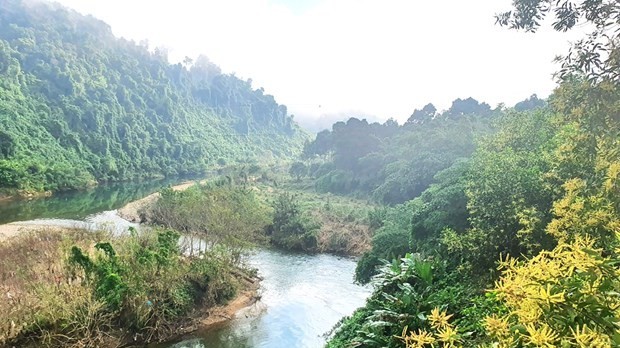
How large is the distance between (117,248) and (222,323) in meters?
4.78

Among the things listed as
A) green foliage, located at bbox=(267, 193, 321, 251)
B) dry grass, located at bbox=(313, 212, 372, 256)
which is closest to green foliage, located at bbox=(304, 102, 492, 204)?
dry grass, located at bbox=(313, 212, 372, 256)

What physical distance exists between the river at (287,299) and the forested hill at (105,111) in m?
19.2

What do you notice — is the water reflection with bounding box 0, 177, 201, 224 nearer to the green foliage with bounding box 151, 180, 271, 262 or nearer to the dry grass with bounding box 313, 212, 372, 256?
the green foliage with bounding box 151, 180, 271, 262

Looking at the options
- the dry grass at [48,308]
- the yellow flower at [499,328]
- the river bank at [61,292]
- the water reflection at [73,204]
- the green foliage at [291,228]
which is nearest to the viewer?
the yellow flower at [499,328]

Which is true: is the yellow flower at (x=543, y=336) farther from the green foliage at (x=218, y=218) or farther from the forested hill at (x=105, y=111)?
the forested hill at (x=105, y=111)

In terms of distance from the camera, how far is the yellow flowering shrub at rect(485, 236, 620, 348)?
7.09 feet

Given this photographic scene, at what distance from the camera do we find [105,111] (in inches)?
2751

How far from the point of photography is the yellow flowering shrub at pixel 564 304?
2160mm

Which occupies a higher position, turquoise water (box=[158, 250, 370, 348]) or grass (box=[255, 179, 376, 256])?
grass (box=[255, 179, 376, 256])

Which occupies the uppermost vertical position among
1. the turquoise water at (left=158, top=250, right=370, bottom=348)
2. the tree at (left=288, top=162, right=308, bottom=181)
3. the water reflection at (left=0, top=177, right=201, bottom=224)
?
the tree at (left=288, top=162, right=308, bottom=181)

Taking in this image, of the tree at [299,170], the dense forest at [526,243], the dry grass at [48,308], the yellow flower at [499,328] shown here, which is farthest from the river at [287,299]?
the tree at [299,170]

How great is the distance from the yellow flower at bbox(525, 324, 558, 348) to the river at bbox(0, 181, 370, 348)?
1304 cm

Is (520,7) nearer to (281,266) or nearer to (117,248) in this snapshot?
(117,248)

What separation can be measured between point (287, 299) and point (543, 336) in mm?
17384
